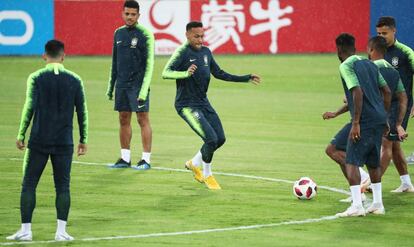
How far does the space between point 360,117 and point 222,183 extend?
3.83m

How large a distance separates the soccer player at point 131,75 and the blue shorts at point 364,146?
562cm

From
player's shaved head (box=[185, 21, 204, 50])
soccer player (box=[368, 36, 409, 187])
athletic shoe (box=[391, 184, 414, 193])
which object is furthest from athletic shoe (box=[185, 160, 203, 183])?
athletic shoe (box=[391, 184, 414, 193])

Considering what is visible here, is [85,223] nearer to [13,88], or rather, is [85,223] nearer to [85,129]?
[85,129]

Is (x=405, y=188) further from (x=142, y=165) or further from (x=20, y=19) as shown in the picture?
(x=20, y=19)

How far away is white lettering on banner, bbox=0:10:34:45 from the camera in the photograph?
38156mm

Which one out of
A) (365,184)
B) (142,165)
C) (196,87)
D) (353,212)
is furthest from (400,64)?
(142,165)

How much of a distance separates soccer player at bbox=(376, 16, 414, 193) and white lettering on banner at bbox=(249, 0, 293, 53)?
72.4 ft

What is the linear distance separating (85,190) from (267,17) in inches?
923

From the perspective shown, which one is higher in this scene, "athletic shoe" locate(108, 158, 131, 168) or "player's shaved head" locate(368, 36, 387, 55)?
"player's shaved head" locate(368, 36, 387, 55)

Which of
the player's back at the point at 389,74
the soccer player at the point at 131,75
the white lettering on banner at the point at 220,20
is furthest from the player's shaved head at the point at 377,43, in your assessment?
the white lettering on banner at the point at 220,20

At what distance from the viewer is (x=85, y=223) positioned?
565 inches

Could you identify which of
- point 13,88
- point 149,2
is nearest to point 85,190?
point 13,88

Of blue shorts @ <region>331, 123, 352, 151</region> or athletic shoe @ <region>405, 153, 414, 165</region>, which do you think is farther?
athletic shoe @ <region>405, 153, 414, 165</region>

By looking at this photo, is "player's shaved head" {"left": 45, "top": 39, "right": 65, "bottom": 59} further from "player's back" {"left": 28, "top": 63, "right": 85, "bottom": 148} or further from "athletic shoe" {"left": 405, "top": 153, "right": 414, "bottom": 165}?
"athletic shoe" {"left": 405, "top": 153, "right": 414, "bottom": 165}
